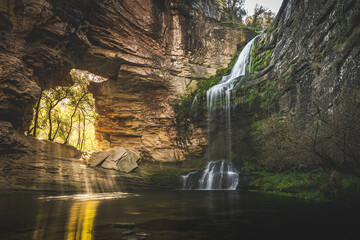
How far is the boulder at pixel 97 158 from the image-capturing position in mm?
15556

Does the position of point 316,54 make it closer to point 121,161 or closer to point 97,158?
point 121,161

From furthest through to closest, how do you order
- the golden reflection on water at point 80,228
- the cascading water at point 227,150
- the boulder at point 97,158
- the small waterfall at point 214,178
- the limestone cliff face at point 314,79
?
the boulder at point 97,158 → the cascading water at point 227,150 → the small waterfall at point 214,178 → the limestone cliff face at point 314,79 → the golden reflection on water at point 80,228

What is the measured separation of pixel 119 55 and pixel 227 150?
40.2 ft

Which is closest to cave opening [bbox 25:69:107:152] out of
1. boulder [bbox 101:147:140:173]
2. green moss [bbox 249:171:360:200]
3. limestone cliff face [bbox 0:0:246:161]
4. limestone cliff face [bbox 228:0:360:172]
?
limestone cliff face [bbox 0:0:246:161]

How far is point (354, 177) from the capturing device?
7.24 metres

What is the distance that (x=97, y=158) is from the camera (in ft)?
52.1

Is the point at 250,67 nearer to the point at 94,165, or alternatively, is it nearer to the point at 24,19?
the point at 94,165

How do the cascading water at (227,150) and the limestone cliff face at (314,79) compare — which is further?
the cascading water at (227,150)

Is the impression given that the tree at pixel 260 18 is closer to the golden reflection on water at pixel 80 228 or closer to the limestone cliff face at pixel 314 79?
the limestone cliff face at pixel 314 79

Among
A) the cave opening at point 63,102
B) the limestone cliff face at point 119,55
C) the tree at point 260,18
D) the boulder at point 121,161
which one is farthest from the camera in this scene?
the tree at point 260,18

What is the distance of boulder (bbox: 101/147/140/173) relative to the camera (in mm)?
15914

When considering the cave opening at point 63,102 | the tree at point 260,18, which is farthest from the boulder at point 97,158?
the tree at point 260,18

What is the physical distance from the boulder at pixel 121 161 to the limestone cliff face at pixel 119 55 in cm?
403

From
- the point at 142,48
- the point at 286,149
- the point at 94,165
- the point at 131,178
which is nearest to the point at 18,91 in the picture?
the point at 94,165
